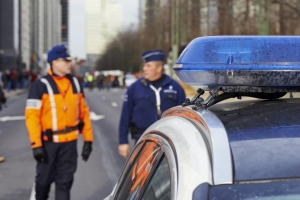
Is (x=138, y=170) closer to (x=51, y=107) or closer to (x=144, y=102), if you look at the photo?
(x=51, y=107)

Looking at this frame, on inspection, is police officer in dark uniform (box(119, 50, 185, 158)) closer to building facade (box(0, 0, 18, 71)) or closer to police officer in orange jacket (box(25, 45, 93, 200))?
police officer in orange jacket (box(25, 45, 93, 200))

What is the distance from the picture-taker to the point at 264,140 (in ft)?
6.89

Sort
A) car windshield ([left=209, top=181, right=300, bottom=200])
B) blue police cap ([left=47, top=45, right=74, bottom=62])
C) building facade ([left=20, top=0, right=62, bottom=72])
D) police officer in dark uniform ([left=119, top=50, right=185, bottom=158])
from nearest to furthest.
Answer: car windshield ([left=209, top=181, right=300, bottom=200]), blue police cap ([left=47, top=45, right=74, bottom=62]), police officer in dark uniform ([left=119, top=50, right=185, bottom=158]), building facade ([left=20, top=0, right=62, bottom=72])

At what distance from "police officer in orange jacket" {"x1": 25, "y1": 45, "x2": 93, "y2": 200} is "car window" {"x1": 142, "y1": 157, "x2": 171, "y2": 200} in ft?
11.7

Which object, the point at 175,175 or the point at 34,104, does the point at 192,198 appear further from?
the point at 34,104

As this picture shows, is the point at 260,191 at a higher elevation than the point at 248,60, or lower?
lower

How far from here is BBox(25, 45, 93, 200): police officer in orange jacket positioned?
20.2ft

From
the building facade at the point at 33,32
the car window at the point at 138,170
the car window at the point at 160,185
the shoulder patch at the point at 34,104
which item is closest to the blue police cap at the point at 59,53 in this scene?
the shoulder patch at the point at 34,104

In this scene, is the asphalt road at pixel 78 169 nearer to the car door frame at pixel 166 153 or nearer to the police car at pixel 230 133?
the car door frame at pixel 166 153

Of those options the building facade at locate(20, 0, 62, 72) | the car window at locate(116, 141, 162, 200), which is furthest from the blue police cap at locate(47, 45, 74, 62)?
the building facade at locate(20, 0, 62, 72)

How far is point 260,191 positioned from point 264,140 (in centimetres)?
23

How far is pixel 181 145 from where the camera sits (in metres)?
2.21

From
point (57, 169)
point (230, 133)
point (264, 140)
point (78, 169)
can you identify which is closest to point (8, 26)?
point (78, 169)

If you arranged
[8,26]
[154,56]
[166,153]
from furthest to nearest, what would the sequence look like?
1. [8,26]
2. [154,56]
3. [166,153]
